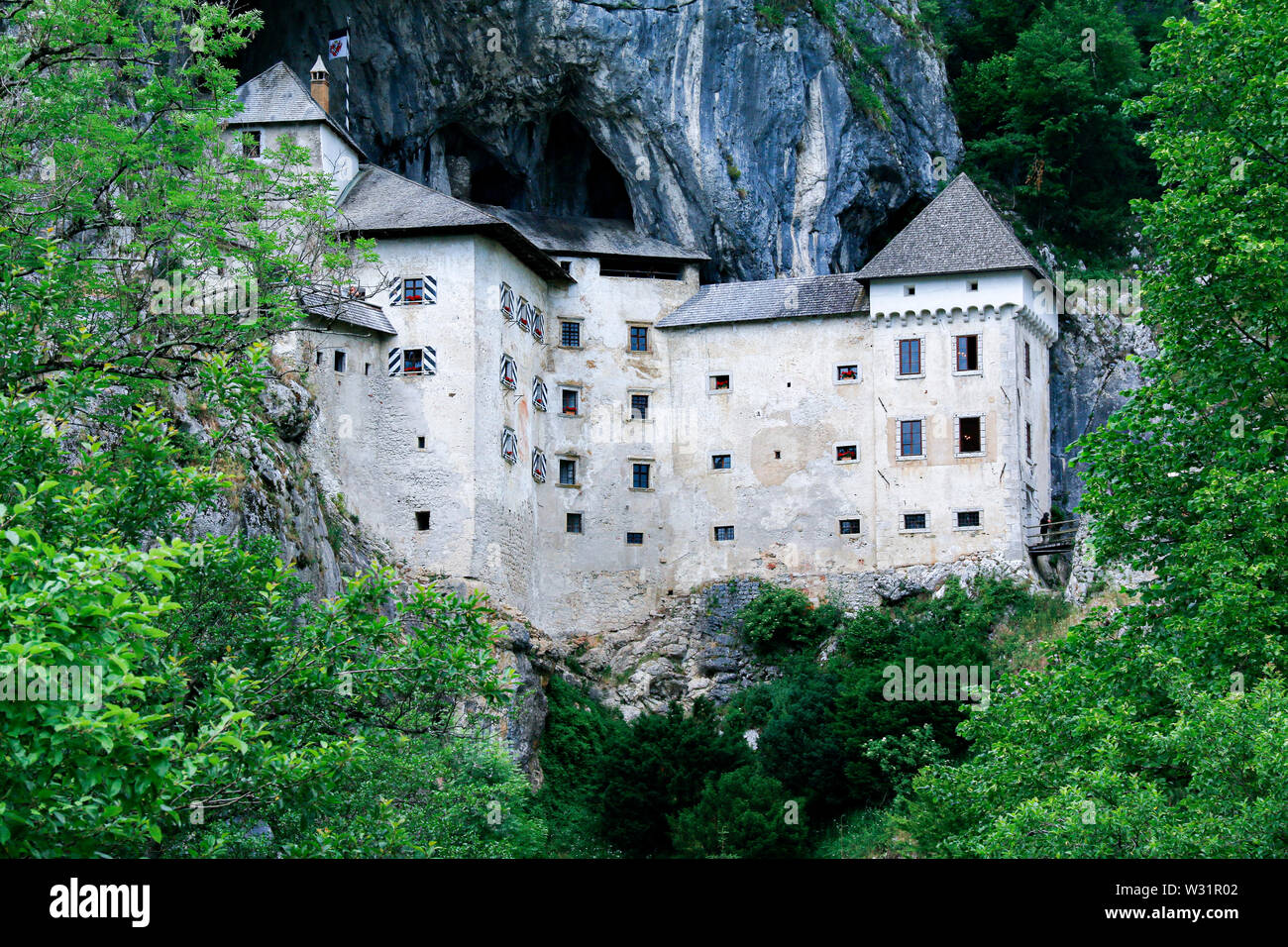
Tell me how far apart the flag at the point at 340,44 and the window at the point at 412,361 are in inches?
450

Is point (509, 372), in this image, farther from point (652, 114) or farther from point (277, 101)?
point (277, 101)

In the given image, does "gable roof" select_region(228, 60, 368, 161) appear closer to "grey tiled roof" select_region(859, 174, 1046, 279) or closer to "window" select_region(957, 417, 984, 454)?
"grey tiled roof" select_region(859, 174, 1046, 279)

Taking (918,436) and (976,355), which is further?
(976,355)

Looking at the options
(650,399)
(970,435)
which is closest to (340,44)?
(650,399)

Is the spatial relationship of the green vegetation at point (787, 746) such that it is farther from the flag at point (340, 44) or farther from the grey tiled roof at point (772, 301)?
the flag at point (340, 44)

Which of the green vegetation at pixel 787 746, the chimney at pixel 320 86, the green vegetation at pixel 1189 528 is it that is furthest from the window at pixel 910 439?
the green vegetation at pixel 1189 528

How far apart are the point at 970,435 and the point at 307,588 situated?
110 ft

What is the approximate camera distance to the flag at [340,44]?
55.3 metres

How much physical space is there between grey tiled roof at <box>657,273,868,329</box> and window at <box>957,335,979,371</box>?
343 cm

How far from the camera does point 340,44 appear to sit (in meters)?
55.3

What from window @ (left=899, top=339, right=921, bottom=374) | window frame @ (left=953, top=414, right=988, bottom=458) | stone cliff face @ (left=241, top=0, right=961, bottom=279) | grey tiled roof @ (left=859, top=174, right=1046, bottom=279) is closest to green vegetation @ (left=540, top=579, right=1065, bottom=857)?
window frame @ (left=953, top=414, right=988, bottom=458)

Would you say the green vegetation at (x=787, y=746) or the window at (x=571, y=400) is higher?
the window at (x=571, y=400)

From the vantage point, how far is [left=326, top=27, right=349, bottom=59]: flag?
5528cm
